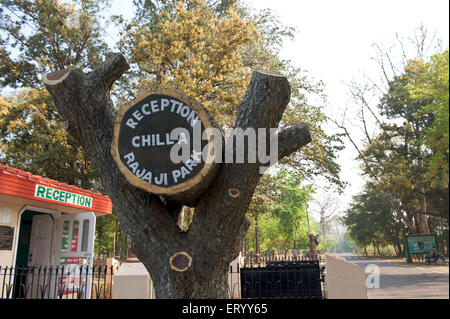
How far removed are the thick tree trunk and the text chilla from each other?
1.59 ft

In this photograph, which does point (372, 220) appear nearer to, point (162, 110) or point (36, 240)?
point (36, 240)

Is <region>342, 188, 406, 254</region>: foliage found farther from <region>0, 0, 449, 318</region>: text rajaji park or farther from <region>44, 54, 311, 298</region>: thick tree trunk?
<region>44, 54, 311, 298</region>: thick tree trunk

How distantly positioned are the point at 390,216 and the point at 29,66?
4392 cm

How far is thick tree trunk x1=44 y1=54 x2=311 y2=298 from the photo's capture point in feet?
10.1

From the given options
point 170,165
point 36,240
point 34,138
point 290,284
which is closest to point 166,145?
point 170,165

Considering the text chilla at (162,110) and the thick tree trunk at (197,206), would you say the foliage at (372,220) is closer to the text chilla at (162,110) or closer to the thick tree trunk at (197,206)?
the thick tree trunk at (197,206)

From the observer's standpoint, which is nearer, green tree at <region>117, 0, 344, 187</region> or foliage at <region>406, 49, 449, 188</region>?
green tree at <region>117, 0, 344, 187</region>

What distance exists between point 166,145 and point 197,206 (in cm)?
69

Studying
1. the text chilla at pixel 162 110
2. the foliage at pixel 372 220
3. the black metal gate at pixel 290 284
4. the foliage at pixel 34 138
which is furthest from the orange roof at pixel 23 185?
the foliage at pixel 372 220

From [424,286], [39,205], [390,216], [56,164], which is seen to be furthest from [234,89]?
[390,216]

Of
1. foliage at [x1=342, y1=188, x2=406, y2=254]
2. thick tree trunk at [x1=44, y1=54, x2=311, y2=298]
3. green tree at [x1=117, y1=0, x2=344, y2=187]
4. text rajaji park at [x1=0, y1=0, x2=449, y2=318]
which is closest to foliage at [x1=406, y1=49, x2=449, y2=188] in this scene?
text rajaji park at [x1=0, y1=0, x2=449, y2=318]

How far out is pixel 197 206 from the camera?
324 centimetres

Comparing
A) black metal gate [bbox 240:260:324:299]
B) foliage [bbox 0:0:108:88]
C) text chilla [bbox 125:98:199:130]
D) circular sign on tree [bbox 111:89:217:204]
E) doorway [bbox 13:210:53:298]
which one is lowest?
black metal gate [bbox 240:260:324:299]

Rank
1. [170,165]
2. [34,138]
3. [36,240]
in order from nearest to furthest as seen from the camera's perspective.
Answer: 1. [170,165]
2. [36,240]
3. [34,138]
